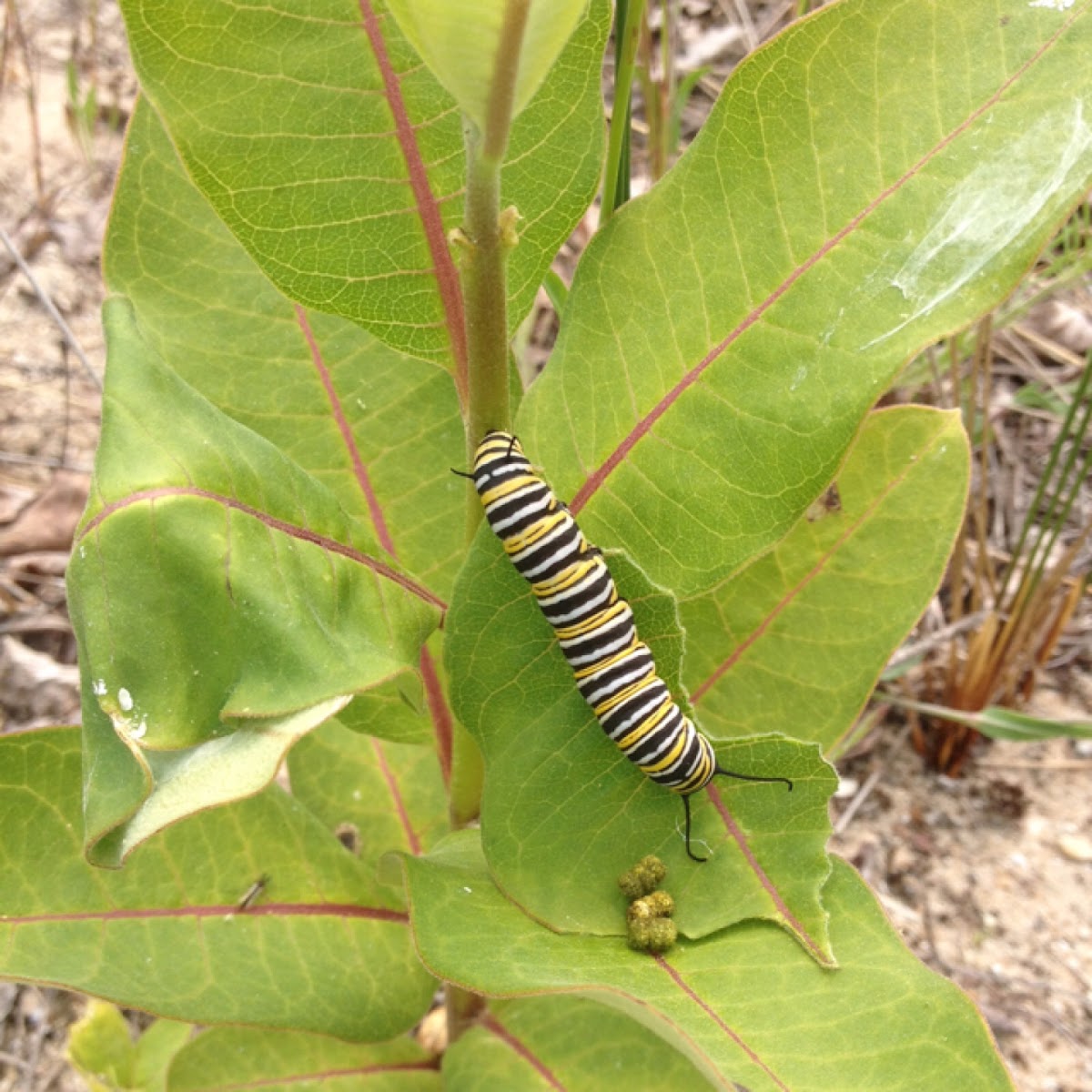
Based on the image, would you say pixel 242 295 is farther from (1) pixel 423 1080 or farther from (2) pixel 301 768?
(1) pixel 423 1080

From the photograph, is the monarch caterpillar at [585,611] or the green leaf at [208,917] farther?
the green leaf at [208,917]

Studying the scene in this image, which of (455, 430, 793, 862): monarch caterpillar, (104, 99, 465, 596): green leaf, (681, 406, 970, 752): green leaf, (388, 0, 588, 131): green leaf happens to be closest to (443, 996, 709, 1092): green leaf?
(681, 406, 970, 752): green leaf

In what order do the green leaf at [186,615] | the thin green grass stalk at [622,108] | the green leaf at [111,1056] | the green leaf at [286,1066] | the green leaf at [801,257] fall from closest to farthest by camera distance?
the green leaf at [186,615] < the green leaf at [801,257] < the thin green grass stalk at [622,108] < the green leaf at [286,1066] < the green leaf at [111,1056]

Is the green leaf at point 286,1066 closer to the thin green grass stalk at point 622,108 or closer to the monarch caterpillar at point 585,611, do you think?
the monarch caterpillar at point 585,611

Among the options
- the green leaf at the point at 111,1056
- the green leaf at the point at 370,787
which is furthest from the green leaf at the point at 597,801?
the green leaf at the point at 111,1056

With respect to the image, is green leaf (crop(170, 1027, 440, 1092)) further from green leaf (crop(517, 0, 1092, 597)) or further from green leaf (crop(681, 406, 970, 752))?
green leaf (crop(517, 0, 1092, 597))

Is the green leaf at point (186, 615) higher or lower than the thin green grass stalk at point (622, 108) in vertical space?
lower
